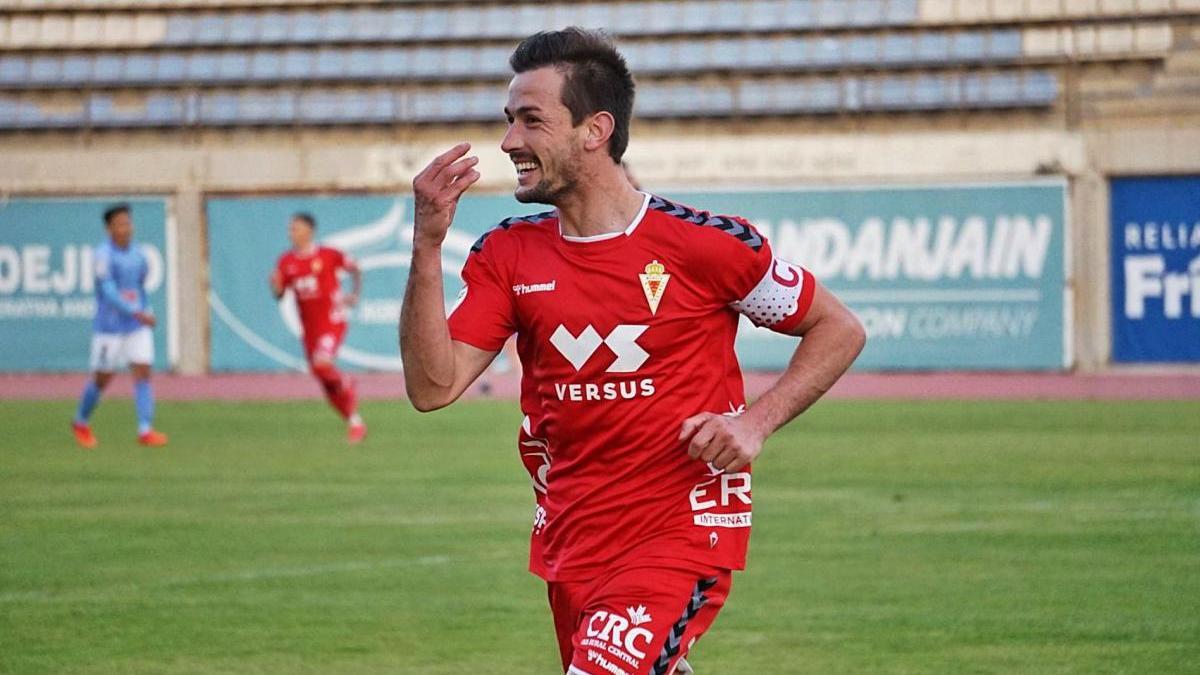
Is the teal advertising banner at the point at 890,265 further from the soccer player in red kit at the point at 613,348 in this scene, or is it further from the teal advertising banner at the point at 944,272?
the soccer player in red kit at the point at 613,348

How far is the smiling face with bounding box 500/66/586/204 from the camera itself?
477 centimetres

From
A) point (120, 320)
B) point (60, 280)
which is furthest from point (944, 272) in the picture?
point (120, 320)

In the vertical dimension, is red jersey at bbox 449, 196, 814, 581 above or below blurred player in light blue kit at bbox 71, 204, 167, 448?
above

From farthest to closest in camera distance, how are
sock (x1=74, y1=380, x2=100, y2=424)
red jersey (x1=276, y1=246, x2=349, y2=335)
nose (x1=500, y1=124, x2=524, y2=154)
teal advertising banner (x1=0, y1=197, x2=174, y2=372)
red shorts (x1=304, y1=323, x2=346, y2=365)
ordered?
teal advertising banner (x1=0, y1=197, x2=174, y2=372), red jersey (x1=276, y1=246, x2=349, y2=335), red shorts (x1=304, y1=323, x2=346, y2=365), sock (x1=74, y1=380, x2=100, y2=424), nose (x1=500, y1=124, x2=524, y2=154)

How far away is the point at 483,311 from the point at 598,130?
50cm

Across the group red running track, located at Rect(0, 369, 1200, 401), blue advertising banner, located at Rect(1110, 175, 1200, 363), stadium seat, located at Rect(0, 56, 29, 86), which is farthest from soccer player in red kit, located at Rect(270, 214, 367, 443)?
stadium seat, located at Rect(0, 56, 29, 86)

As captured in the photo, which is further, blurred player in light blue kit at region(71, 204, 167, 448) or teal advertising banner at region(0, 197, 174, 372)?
teal advertising banner at region(0, 197, 174, 372)

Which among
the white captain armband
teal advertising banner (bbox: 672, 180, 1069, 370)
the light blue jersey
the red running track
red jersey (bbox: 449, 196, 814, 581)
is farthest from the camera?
teal advertising banner (bbox: 672, 180, 1069, 370)

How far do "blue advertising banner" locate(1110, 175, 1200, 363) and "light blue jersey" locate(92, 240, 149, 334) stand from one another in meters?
15.6

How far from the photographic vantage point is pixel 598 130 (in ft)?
15.9

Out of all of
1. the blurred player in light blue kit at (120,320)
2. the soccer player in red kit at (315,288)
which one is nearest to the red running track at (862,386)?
the soccer player in red kit at (315,288)

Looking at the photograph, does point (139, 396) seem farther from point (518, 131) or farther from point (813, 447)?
point (518, 131)

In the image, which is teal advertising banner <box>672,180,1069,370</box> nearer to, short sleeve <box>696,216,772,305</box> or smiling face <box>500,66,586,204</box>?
short sleeve <box>696,216,772,305</box>

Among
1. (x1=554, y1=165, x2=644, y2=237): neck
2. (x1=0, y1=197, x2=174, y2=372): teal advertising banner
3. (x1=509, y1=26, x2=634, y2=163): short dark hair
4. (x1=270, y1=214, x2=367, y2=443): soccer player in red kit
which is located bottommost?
(x1=0, y1=197, x2=174, y2=372): teal advertising banner
